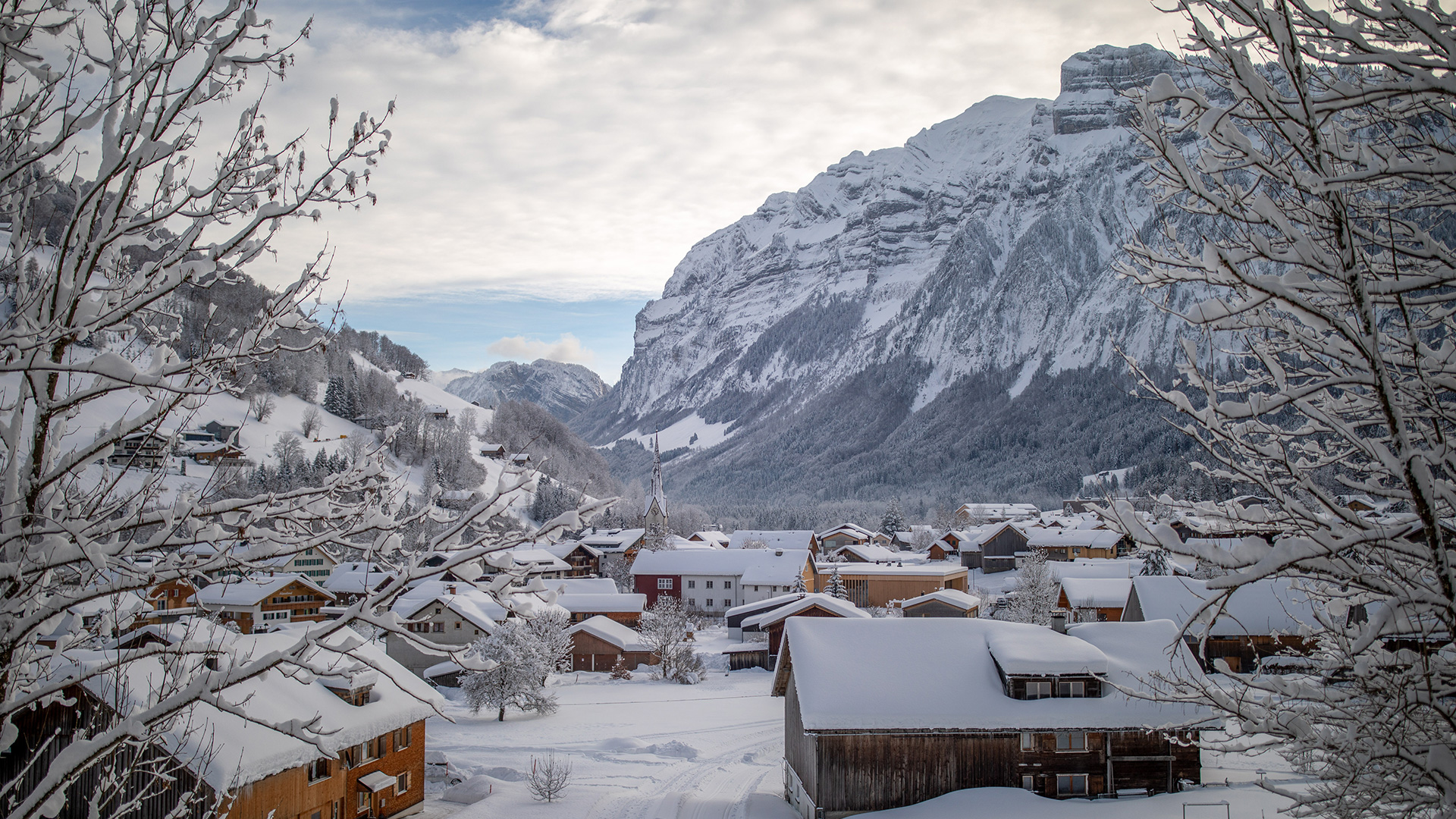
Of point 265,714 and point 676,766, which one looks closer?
point 265,714

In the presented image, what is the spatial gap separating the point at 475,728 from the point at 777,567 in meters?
→ 37.9

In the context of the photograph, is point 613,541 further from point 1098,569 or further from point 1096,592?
point 1096,592

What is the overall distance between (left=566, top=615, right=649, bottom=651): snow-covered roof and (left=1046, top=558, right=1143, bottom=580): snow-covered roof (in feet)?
95.7

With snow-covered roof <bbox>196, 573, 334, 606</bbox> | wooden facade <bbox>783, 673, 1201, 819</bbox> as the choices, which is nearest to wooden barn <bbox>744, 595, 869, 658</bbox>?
wooden facade <bbox>783, 673, 1201, 819</bbox>

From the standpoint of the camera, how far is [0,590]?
13.2 feet

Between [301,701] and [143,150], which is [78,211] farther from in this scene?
[301,701]

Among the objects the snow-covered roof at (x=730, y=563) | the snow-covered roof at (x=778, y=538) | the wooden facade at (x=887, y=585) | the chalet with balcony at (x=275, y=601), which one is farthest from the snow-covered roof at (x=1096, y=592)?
the chalet with balcony at (x=275, y=601)

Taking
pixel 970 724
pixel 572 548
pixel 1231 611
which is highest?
pixel 970 724

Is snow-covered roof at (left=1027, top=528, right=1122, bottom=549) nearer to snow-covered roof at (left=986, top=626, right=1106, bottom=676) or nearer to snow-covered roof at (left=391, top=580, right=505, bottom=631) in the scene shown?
snow-covered roof at (left=391, top=580, right=505, bottom=631)

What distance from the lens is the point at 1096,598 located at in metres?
49.8

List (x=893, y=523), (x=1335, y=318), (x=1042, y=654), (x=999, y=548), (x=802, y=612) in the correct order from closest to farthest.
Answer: (x=1335, y=318)
(x=1042, y=654)
(x=802, y=612)
(x=999, y=548)
(x=893, y=523)

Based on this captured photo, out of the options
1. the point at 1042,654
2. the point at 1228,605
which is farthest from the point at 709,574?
the point at 1042,654

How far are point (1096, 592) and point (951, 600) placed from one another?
8.77m

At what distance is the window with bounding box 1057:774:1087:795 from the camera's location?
19953 mm
